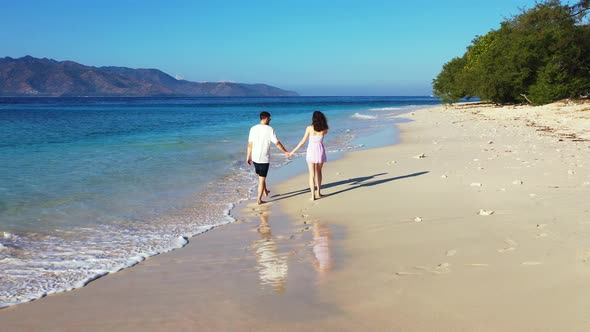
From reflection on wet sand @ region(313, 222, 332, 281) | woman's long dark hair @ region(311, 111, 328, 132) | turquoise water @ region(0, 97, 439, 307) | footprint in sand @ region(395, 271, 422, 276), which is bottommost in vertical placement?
turquoise water @ region(0, 97, 439, 307)

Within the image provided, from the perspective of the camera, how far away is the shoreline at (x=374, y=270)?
3812 millimetres

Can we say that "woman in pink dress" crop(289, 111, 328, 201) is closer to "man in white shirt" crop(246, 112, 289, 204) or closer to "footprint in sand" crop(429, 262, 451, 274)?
"man in white shirt" crop(246, 112, 289, 204)

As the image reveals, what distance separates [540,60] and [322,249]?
39.0 m

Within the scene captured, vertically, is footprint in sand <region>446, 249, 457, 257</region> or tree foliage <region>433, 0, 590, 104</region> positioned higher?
tree foliage <region>433, 0, 590, 104</region>

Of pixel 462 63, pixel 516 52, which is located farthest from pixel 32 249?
pixel 462 63

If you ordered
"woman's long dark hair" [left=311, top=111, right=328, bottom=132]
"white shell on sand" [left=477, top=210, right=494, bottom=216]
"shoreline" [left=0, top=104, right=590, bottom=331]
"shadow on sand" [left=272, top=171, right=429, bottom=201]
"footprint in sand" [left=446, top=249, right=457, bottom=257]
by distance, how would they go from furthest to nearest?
"shadow on sand" [left=272, top=171, right=429, bottom=201] → "woman's long dark hair" [left=311, top=111, right=328, bottom=132] → "white shell on sand" [left=477, top=210, right=494, bottom=216] → "footprint in sand" [left=446, top=249, right=457, bottom=257] → "shoreline" [left=0, top=104, right=590, bottom=331]

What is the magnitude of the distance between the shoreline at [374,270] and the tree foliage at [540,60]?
3149 centimetres

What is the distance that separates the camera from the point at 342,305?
4.04m

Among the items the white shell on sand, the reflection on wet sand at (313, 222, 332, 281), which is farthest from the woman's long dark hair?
the white shell on sand

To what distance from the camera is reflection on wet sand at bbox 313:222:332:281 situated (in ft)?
16.7

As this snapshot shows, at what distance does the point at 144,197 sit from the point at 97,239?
10.1ft

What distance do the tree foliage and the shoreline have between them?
31.5 meters

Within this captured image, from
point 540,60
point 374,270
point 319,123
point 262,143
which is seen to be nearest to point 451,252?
point 374,270

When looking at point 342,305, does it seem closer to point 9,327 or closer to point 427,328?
point 427,328
